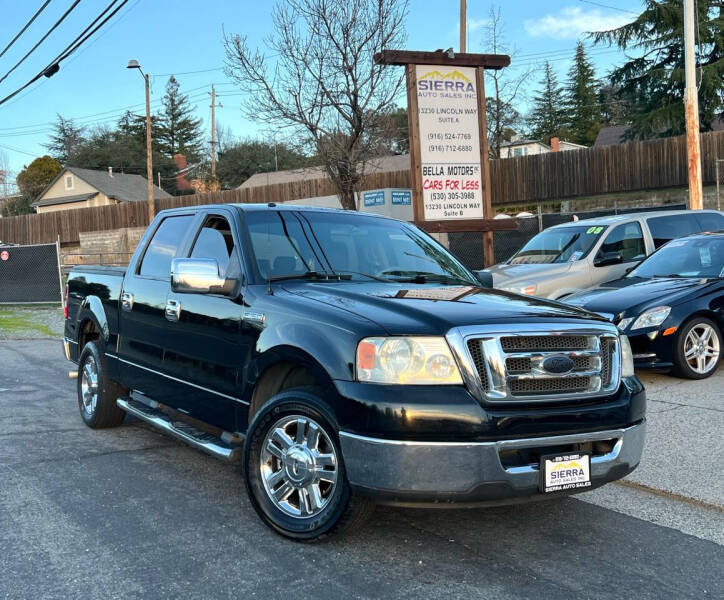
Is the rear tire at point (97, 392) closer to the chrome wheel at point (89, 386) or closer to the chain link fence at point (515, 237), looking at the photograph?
the chrome wheel at point (89, 386)

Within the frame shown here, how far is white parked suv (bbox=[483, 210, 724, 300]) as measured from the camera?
11.1 meters

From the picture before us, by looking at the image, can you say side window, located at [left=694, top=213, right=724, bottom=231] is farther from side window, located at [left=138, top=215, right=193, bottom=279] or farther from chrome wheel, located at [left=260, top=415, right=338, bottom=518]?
chrome wheel, located at [left=260, top=415, right=338, bottom=518]

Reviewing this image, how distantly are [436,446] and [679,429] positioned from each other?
347 centimetres

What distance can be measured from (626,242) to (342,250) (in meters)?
7.64

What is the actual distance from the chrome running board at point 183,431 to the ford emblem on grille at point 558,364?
6.11 feet

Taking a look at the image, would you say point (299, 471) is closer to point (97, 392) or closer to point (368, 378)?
point (368, 378)

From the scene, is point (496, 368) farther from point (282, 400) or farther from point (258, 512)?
point (258, 512)

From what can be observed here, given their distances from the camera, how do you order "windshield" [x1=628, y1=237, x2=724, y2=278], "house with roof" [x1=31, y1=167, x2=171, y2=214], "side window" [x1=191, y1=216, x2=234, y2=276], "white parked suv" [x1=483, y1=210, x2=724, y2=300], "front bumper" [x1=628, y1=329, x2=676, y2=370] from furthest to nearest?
"house with roof" [x1=31, y1=167, x2=171, y2=214] → "white parked suv" [x1=483, y1=210, x2=724, y2=300] → "windshield" [x1=628, y1=237, x2=724, y2=278] → "front bumper" [x1=628, y1=329, x2=676, y2=370] → "side window" [x1=191, y1=216, x2=234, y2=276]

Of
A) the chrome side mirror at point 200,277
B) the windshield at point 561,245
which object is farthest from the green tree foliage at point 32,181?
the chrome side mirror at point 200,277

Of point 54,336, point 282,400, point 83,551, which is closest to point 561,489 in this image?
point 282,400

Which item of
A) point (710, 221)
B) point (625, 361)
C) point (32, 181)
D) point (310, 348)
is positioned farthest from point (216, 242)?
point (32, 181)

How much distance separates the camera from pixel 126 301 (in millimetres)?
6008

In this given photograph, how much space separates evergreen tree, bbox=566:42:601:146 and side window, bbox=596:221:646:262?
6848cm

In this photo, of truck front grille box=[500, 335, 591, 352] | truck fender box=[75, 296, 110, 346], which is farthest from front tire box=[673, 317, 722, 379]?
truck fender box=[75, 296, 110, 346]
